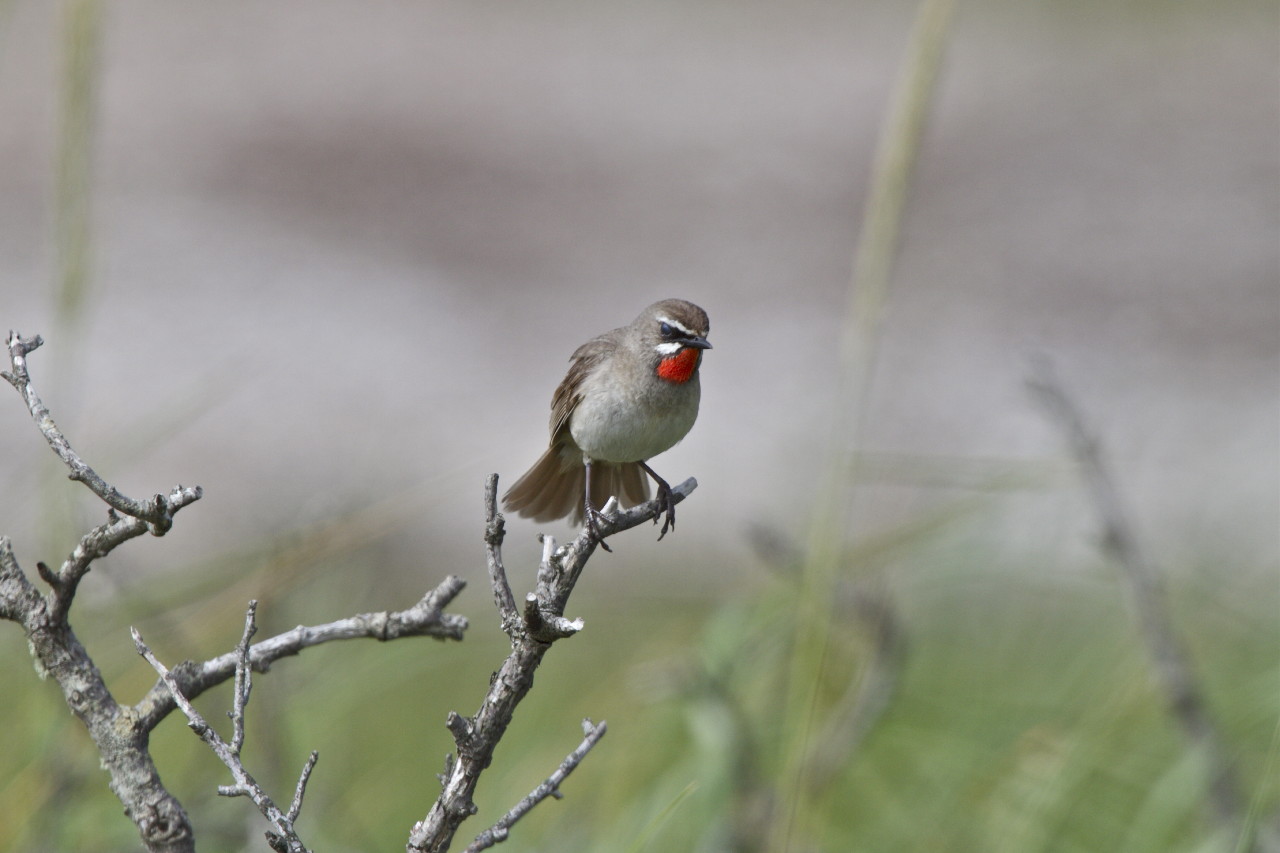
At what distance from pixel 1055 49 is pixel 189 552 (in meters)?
14.4

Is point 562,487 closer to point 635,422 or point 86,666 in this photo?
point 635,422

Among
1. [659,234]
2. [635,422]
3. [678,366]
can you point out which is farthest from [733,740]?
[659,234]

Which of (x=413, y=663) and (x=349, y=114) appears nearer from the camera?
(x=413, y=663)

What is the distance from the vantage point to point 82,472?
4.67ft

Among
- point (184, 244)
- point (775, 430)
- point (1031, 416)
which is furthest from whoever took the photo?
point (184, 244)

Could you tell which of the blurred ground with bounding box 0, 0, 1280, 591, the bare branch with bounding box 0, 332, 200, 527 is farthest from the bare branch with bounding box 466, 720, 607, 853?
the blurred ground with bounding box 0, 0, 1280, 591

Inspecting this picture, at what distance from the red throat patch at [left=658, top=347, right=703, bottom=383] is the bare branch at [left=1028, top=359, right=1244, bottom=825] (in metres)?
0.79

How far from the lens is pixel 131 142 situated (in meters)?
16.0

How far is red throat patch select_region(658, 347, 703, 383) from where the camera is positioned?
10.6ft

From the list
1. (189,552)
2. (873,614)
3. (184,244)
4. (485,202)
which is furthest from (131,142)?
(873,614)

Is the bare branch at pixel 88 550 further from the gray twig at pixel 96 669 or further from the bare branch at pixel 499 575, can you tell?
the bare branch at pixel 499 575

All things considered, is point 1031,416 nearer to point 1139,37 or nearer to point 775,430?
point 775,430

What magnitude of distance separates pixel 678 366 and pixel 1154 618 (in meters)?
1.26

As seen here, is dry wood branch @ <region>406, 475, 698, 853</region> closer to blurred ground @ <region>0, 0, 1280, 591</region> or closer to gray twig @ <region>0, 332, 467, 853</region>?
gray twig @ <region>0, 332, 467, 853</region>
